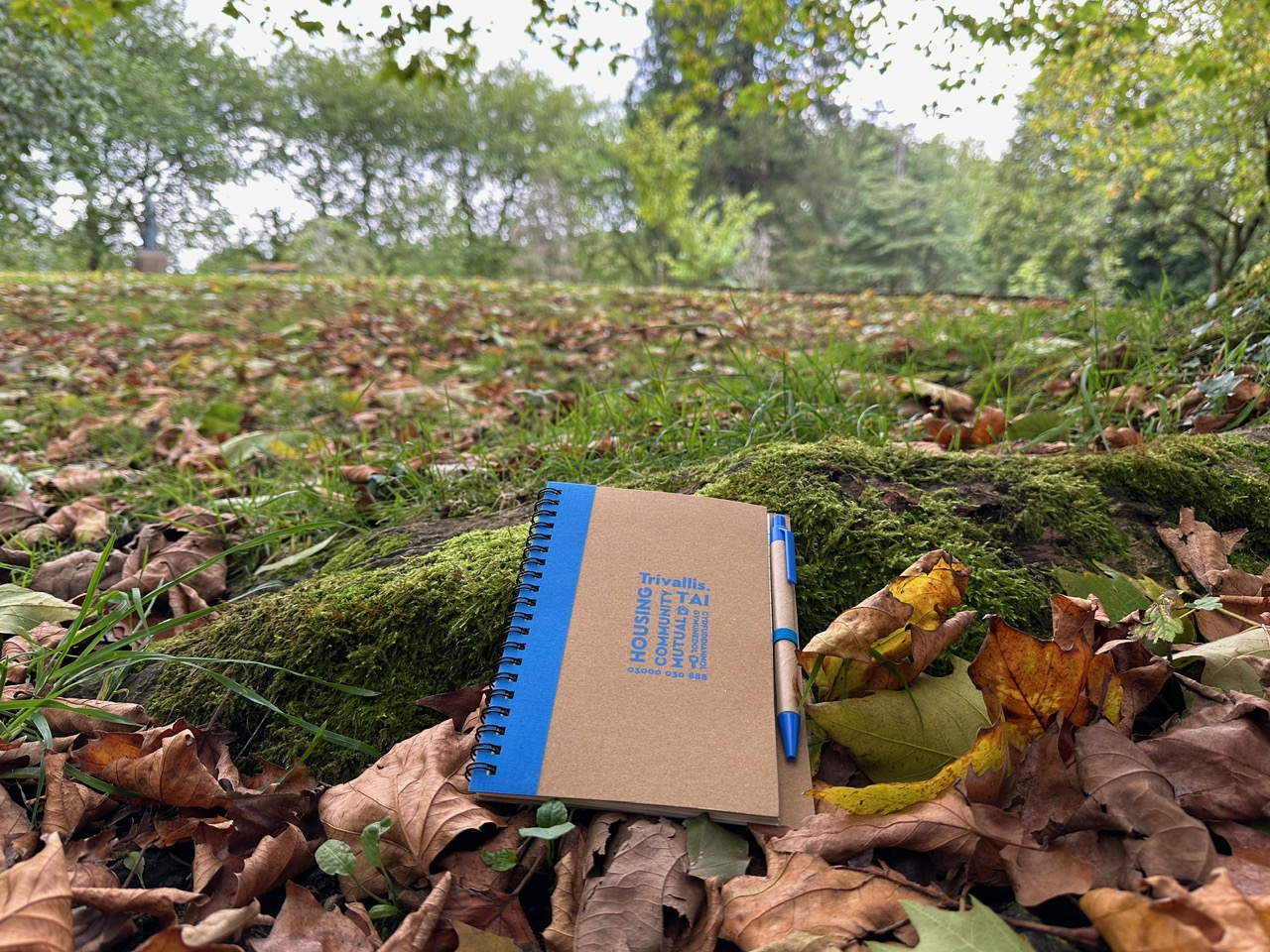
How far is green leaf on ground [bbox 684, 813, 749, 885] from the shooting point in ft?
2.75

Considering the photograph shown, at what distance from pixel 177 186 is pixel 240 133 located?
324 centimetres

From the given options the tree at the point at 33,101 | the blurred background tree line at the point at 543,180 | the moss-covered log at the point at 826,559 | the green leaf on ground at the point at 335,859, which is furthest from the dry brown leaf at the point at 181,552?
the tree at the point at 33,101

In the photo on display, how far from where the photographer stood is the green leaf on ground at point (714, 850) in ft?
2.75

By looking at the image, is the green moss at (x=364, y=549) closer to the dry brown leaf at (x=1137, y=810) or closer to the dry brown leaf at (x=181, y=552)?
the dry brown leaf at (x=181, y=552)

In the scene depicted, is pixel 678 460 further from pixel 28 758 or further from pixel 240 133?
pixel 240 133

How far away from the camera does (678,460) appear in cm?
209

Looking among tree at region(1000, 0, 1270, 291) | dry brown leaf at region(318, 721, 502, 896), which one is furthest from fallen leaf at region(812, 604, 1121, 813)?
tree at region(1000, 0, 1270, 291)

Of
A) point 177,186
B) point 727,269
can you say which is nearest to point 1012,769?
point 727,269

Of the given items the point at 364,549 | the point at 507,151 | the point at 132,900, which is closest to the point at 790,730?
the point at 132,900

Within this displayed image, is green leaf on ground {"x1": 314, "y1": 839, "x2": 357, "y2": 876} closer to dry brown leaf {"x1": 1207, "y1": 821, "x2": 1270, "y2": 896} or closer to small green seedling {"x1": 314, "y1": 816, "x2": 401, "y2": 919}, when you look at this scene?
small green seedling {"x1": 314, "y1": 816, "x2": 401, "y2": 919}

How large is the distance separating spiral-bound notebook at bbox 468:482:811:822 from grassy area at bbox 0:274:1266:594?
728mm

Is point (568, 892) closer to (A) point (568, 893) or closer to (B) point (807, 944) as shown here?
(A) point (568, 893)

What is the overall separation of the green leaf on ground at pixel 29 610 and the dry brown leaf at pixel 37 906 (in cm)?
83

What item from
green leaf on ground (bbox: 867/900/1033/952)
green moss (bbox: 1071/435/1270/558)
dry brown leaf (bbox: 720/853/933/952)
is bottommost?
dry brown leaf (bbox: 720/853/933/952)
